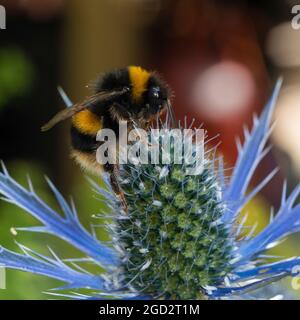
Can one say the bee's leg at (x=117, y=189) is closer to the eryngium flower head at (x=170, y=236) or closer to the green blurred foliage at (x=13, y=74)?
the eryngium flower head at (x=170, y=236)

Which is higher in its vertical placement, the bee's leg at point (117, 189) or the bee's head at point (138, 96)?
the bee's head at point (138, 96)

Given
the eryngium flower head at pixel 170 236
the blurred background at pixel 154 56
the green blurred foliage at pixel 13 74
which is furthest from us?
the blurred background at pixel 154 56

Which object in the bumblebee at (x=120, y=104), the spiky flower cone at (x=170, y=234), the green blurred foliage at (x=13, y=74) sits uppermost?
the green blurred foliage at (x=13, y=74)

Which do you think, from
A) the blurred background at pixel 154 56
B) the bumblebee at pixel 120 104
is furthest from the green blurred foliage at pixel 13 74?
the bumblebee at pixel 120 104

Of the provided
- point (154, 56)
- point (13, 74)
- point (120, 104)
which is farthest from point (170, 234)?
point (154, 56)

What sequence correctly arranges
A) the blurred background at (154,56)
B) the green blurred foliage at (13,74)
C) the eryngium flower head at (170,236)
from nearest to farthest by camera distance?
the eryngium flower head at (170,236) < the green blurred foliage at (13,74) < the blurred background at (154,56)
